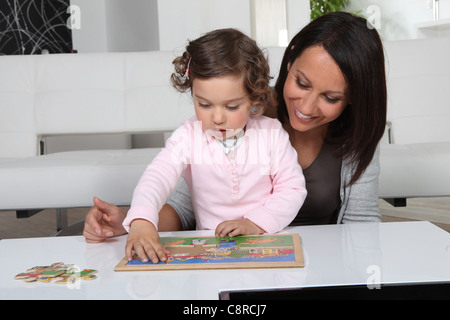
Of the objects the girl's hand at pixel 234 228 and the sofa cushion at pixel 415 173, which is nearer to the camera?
the girl's hand at pixel 234 228

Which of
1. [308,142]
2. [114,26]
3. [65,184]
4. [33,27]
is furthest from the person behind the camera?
[33,27]

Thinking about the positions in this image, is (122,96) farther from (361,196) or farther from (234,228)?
(234,228)

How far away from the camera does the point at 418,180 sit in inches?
70.4

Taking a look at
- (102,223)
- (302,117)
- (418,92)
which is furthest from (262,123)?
(418,92)

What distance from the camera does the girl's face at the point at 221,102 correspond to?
1.06 meters

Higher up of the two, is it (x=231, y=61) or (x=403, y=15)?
(x=403, y=15)

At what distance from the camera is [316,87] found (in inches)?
44.1

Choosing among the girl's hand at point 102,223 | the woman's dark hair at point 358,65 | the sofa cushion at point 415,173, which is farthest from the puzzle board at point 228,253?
the sofa cushion at point 415,173

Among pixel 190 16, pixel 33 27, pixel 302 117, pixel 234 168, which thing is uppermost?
pixel 33 27

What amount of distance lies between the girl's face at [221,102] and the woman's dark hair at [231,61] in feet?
0.04

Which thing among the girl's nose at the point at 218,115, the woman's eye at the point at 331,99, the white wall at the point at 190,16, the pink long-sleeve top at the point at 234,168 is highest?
the white wall at the point at 190,16

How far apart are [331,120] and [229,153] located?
9.7 inches

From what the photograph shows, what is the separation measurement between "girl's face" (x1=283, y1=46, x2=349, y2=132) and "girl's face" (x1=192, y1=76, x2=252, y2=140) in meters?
0.12

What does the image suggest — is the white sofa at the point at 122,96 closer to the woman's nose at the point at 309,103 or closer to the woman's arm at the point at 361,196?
the woman's arm at the point at 361,196
